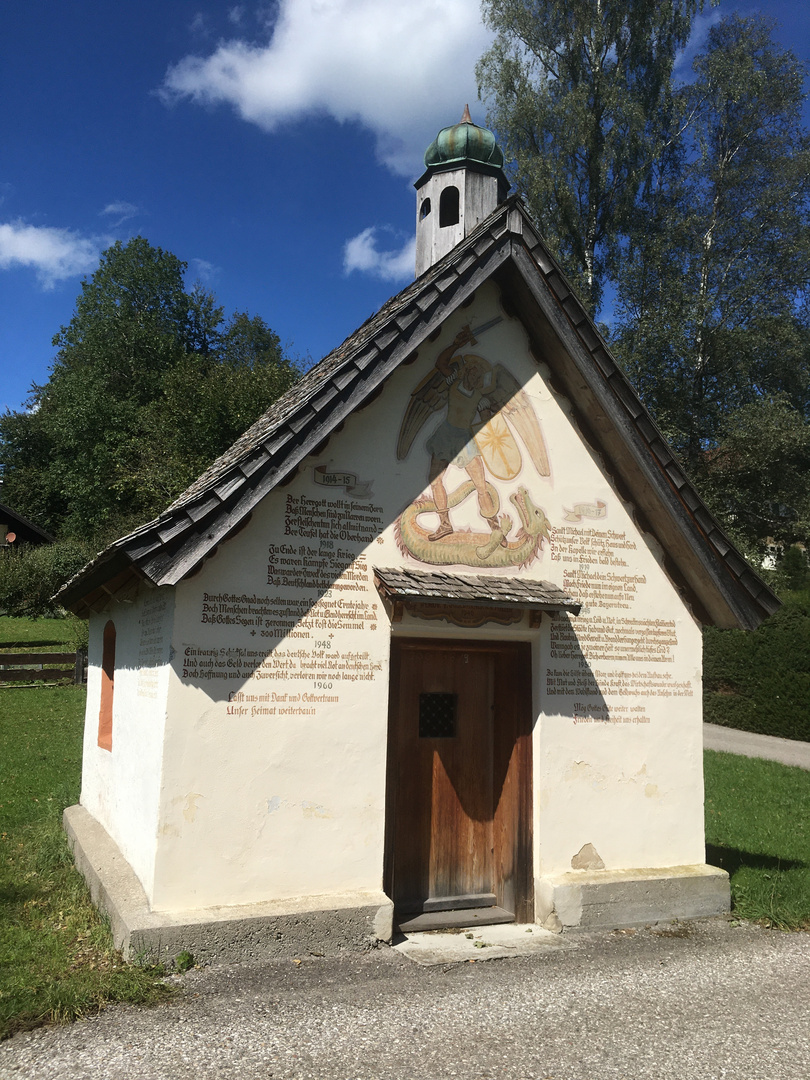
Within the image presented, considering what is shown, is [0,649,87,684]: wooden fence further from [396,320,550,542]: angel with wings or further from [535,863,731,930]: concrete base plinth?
[535,863,731,930]: concrete base plinth

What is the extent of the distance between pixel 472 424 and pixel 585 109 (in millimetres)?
20562

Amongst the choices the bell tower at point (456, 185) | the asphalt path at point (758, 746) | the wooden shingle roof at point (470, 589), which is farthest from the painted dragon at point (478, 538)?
the asphalt path at point (758, 746)

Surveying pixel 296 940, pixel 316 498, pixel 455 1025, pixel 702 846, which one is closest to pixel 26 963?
pixel 296 940

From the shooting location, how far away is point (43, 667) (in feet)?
75.7

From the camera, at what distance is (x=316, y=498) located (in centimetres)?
675

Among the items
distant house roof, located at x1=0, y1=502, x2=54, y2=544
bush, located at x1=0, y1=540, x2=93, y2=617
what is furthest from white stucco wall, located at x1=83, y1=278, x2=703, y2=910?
distant house roof, located at x1=0, y1=502, x2=54, y2=544

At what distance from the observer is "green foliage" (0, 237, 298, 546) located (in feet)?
100

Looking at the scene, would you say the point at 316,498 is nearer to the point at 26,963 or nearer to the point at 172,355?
the point at 26,963

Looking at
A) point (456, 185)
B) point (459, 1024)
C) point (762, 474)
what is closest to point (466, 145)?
point (456, 185)

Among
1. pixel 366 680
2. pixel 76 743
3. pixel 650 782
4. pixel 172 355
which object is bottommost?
pixel 76 743

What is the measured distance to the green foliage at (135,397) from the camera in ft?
100

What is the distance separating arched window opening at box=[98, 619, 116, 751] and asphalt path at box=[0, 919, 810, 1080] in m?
3.89

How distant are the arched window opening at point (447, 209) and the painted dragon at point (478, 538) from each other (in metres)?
4.84

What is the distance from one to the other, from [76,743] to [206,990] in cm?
1157
